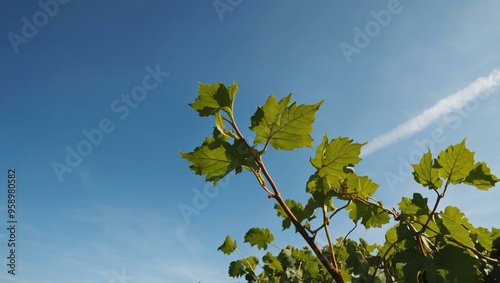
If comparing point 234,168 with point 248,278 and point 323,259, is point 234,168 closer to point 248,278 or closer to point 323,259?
point 323,259

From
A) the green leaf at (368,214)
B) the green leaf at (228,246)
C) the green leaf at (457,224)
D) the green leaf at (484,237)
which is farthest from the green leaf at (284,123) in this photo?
the green leaf at (228,246)

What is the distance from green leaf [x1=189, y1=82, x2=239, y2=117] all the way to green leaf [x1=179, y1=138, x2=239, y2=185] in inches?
7.5

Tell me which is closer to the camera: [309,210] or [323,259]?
[323,259]

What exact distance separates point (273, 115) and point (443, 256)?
1102 millimetres

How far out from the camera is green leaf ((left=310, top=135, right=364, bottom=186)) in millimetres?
1967

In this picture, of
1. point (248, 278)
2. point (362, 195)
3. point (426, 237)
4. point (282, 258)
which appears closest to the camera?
point (426, 237)

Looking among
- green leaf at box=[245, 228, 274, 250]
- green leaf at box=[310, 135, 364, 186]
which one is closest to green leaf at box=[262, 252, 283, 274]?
green leaf at box=[245, 228, 274, 250]

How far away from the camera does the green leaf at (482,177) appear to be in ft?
5.82

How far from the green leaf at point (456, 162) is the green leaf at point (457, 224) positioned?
0.58 feet

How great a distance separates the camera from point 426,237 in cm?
197

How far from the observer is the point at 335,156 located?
1.99 meters

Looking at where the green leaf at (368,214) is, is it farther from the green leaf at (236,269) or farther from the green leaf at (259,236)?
the green leaf at (236,269)

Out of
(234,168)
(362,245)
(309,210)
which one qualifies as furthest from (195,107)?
(362,245)

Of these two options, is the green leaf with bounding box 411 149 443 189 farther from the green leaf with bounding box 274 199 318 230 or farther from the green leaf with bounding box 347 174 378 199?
the green leaf with bounding box 274 199 318 230
